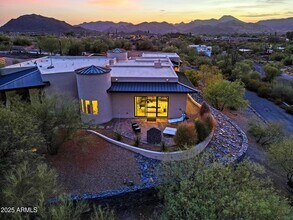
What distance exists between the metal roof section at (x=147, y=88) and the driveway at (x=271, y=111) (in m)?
17.6

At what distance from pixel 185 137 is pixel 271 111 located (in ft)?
86.1

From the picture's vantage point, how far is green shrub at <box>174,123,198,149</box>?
1741cm

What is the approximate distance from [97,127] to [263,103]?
32377 mm

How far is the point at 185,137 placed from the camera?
17422mm

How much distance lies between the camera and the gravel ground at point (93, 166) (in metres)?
14.4

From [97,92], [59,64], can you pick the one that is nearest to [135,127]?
[97,92]

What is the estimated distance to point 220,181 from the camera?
10836mm

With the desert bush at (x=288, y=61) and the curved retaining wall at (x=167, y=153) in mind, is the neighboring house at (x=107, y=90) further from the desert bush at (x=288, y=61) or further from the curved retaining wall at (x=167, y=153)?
the desert bush at (x=288, y=61)

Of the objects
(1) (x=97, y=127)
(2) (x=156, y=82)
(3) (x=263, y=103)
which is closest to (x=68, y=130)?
(1) (x=97, y=127)

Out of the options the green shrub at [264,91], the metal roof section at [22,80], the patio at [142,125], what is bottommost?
the green shrub at [264,91]

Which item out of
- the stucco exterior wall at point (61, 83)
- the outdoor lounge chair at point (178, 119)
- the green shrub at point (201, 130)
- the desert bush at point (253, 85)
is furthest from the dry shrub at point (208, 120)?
the desert bush at point (253, 85)

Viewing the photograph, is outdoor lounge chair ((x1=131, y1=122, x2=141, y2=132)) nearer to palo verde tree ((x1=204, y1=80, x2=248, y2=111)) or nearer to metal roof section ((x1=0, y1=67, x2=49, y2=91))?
metal roof section ((x1=0, y1=67, x2=49, y2=91))

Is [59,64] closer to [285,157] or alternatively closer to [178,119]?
[178,119]

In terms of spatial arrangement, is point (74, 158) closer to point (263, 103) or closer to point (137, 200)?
point (137, 200)
